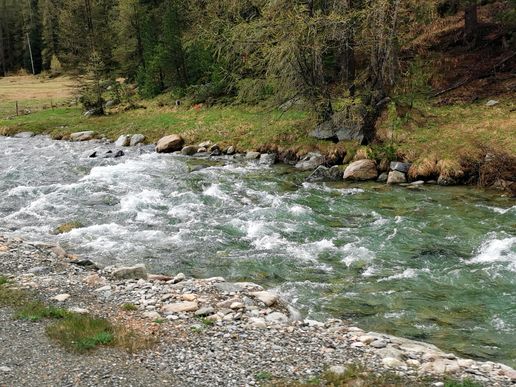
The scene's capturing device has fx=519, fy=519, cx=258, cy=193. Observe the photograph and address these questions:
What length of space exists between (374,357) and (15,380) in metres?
5.47

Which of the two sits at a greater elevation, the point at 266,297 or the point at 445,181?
the point at 266,297

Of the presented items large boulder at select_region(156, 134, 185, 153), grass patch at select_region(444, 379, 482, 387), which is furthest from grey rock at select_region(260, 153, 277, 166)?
Result: grass patch at select_region(444, 379, 482, 387)

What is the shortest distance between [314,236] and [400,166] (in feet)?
26.1

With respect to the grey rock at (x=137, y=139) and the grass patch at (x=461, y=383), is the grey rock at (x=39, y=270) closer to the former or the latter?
the grass patch at (x=461, y=383)

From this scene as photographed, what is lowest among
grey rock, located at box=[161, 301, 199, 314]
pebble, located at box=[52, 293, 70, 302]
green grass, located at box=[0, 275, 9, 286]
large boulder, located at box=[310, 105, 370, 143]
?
grey rock, located at box=[161, 301, 199, 314]

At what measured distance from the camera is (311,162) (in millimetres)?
25094

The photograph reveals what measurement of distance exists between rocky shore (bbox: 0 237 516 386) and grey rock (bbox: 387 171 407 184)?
11.6 m

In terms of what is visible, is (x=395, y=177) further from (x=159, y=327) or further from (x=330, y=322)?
(x=159, y=327)

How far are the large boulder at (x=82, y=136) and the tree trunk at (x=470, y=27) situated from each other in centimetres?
2624

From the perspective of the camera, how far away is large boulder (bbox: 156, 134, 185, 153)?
30.7m

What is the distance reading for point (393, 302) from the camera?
38.3 ft

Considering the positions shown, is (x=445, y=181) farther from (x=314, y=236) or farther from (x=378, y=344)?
(x=378, y=344)

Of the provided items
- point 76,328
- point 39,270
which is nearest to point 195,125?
point 39,270

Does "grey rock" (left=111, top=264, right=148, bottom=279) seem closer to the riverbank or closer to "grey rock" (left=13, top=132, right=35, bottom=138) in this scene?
the riverbank
